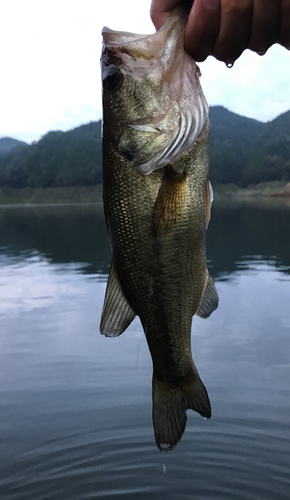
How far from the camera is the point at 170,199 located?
2898 mm

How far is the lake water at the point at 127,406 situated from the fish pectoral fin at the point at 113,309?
569 cm

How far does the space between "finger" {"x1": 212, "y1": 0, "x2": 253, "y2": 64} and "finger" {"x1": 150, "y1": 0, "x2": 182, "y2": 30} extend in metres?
0.39

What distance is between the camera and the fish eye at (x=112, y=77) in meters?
2.98

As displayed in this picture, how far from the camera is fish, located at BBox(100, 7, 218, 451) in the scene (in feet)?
9.48

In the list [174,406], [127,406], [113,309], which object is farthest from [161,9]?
[127,406]

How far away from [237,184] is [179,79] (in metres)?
133

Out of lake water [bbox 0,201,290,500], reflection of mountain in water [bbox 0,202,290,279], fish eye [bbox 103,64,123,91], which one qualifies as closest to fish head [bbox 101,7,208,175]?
fish eye [bbox 103,64,123,91]

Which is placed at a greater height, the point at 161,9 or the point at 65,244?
the point at 161,9

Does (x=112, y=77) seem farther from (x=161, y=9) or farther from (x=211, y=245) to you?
(x=211, y=245)

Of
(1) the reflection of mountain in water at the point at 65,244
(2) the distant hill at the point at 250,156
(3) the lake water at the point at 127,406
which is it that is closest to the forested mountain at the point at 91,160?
(2) the distant hill at the point at 250,156

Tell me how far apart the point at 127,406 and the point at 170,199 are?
9.16 meters

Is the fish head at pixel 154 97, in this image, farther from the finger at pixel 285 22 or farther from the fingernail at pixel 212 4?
the finger at pixel 285 22

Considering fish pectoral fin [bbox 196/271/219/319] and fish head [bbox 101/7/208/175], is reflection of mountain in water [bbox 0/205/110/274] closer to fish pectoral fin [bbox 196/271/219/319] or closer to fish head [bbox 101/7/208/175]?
fish pectoral fin [bbox 196/271/219/319]

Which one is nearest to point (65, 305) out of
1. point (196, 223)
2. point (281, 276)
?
point (281, 276)
